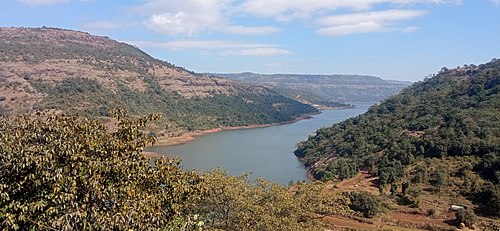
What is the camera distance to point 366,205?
3238 centimetres

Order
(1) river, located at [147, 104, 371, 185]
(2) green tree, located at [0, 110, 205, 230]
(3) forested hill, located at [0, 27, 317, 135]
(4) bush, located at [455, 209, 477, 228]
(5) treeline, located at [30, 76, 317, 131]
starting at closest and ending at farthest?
(2) green tree, located at [0, 110, 205, 230] < (4) bush, located at [455, 209, 477, 228] < (1) river, located at [147, 104, 371, 185] < (5) treeline, located at [30, 76, 317, 131] < (3) forested hill, located at [0, 27, 317, 135]

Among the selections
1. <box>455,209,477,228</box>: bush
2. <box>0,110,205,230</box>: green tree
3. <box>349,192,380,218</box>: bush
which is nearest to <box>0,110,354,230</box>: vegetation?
<box>0,110,205,230</box>: green tree

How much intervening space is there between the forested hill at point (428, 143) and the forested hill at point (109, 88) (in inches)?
1668

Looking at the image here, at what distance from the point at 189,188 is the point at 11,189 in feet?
10.2

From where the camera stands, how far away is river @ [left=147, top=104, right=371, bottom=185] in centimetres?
5602

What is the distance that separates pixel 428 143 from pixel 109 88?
74297 millimetres

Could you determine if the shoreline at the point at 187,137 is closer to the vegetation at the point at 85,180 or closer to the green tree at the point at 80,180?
the vegetation at the point at 85,180

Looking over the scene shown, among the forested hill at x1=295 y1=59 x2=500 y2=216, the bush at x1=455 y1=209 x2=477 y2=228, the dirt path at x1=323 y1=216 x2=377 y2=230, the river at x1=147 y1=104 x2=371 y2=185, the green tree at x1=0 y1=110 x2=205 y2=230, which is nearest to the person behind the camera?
the green tree at x1=0 y1=110 x2=205 y2=230

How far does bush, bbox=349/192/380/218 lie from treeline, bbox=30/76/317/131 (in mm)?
59366

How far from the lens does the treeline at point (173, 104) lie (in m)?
84.8

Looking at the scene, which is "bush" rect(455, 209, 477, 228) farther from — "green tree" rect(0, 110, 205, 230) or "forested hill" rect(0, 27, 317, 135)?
"forested hill" rect(0, 27, 317, 135)

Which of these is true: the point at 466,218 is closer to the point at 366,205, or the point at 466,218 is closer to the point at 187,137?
the point at 366,205

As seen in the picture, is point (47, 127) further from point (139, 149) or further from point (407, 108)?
point (407, 108)

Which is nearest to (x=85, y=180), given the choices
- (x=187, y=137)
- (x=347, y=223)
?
(x=347, y=223)
